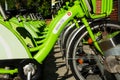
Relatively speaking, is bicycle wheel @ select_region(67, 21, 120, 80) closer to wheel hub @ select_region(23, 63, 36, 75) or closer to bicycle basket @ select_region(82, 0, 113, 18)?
bicycle basket @ select_region(82, 0, 113, 18)

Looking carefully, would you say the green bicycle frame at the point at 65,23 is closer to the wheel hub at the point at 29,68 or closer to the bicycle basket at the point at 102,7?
the bicycle basket at the point at 102,7

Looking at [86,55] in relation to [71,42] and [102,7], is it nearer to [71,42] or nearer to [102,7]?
[71,42]

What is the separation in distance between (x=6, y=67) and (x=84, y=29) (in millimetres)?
1012

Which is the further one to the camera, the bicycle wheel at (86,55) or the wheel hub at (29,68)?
the bicycle wheel at (86,55)

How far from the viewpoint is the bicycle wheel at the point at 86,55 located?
4.39m

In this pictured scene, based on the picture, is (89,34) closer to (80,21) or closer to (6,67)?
(80,21)

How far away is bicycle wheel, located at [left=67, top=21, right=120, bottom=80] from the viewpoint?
439 cm

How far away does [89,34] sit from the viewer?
4.35 m

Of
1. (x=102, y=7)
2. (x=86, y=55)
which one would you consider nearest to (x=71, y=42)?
(x=86, y=55)

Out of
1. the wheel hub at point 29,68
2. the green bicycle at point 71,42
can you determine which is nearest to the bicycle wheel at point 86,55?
the green bicycle at point 71,42

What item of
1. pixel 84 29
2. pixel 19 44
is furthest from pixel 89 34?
pixel 19 44

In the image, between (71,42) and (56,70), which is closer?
(71,42)

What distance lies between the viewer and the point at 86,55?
4.78 meters

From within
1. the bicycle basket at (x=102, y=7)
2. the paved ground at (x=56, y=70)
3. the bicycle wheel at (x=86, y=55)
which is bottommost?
the paved ground at (x=56, y=70)
